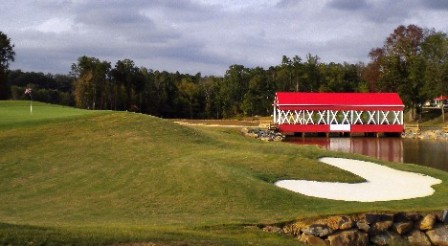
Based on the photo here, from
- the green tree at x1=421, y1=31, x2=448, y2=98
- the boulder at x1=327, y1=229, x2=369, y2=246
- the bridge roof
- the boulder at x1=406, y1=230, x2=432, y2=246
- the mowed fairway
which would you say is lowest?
the boulder at x1=406, y1=230, x2=432, y2=246

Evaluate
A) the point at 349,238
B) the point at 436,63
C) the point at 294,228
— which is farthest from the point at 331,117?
the point at 294,228

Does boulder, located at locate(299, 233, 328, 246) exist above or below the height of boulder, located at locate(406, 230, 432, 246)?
above

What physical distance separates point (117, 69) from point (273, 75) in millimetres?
29808

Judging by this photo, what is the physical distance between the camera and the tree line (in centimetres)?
8025

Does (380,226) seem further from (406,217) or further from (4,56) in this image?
(4,56)

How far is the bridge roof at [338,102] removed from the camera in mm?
64812

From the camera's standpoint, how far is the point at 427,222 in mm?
14906

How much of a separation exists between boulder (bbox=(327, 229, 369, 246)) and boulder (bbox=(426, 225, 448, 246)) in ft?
6.57

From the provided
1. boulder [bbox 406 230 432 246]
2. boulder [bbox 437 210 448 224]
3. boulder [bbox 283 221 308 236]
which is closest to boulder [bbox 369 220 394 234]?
boulder [bbox 406 230 432 246]

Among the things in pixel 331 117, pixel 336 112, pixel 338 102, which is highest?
pixel 338 102

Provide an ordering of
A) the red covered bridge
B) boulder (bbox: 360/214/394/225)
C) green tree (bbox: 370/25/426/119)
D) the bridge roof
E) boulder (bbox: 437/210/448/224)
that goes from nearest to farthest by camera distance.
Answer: boulder (bbox: 360/214/394/225)
boulder (bbox: 437/210/448/224)
the red covered bridge
the bridge roof
green tree (bbox: 370/25/426/119)


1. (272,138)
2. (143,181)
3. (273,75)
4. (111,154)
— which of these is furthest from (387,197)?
(273,75)

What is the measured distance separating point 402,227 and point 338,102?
52.4 meters

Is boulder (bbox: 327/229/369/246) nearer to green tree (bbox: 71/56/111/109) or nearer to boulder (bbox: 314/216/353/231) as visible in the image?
boulder (bbox: 314/216/353/231)
